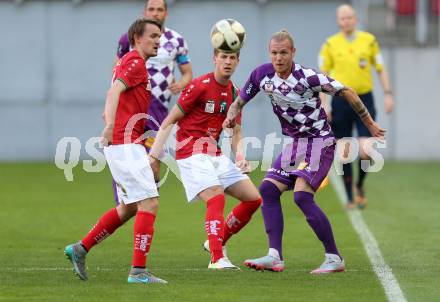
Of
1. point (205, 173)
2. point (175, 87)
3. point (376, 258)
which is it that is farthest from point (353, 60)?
point (205, 173)

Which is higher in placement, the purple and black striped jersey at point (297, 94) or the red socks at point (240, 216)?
the purple and black striped jersey at point (297, 94)

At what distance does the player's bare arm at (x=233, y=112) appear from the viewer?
933 cm

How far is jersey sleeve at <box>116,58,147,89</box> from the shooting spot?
8688 millimetres

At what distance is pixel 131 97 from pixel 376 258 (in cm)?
280

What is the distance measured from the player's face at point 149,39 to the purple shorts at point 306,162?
1490mm

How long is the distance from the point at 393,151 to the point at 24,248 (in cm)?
1200

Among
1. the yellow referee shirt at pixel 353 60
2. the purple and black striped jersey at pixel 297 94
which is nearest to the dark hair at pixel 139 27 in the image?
the purple and black striped jersey at pixel 297 94

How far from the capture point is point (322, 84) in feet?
30.1

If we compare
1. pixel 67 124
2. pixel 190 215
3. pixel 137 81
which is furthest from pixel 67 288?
pixel 67 124

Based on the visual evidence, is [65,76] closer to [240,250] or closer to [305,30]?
[305,30]

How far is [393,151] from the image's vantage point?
70.7ft

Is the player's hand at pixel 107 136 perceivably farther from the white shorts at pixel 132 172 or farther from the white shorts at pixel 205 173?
the white shorts at pixel 205 173

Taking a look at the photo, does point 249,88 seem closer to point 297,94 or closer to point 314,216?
point 297,94

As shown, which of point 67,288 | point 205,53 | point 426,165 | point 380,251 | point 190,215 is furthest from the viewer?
point 205,53
